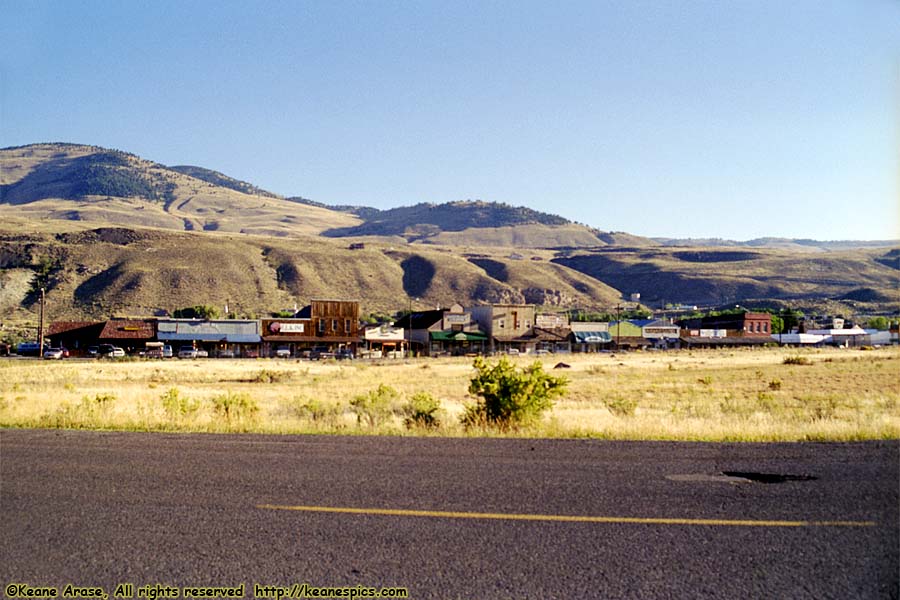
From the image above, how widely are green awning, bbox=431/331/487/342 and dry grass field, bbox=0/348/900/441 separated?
62.7 feet

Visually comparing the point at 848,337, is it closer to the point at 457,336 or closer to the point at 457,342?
the point at 457,342

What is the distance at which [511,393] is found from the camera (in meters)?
18.0

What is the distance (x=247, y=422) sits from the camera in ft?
51.7

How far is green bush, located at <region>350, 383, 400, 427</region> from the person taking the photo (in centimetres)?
1692

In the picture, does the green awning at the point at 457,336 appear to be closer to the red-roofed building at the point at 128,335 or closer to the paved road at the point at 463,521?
the red-roofed building at the point at 128,335

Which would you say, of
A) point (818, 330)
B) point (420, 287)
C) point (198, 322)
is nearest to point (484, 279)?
point (420, 287)

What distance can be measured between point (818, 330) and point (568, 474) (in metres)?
125

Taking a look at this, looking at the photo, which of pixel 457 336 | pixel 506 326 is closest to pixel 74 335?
pixel 457 336

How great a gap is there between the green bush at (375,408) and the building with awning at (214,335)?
7168 centimetres

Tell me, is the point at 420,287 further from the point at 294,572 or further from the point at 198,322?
the point at 294,572

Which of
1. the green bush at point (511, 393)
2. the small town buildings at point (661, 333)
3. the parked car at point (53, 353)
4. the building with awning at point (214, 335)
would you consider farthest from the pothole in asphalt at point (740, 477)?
the small town buildings at point (661, 333)

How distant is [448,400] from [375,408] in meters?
16.0

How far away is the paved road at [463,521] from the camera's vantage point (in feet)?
20.2

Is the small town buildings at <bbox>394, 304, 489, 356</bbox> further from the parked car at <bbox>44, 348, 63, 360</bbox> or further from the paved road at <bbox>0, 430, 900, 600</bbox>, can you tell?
the paved road at <bbox>0, 430, 900, 600</bbox>
